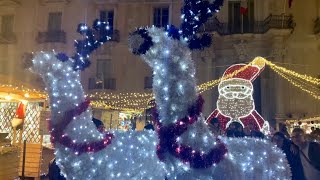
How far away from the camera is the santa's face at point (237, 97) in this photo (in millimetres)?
11688

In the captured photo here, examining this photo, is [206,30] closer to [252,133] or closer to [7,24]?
[252,133]

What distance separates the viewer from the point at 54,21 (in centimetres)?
2236

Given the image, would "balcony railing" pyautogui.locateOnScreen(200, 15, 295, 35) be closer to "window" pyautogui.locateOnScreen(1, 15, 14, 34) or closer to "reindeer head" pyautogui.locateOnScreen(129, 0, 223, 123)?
"window" pyautogui.locateOnScreen(1, 15, 14, 34)

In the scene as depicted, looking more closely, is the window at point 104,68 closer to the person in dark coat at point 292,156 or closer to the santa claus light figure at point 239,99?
the santa claus light figure at point 239,99

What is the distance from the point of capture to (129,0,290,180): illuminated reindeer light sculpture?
4051mm

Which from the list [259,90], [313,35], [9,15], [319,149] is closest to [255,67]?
[319,149]

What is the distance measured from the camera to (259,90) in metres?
19.8

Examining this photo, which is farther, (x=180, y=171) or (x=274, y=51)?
(x=274, y=51)

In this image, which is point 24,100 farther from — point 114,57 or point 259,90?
point 259,90

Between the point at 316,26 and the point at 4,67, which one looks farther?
the point at 4,67

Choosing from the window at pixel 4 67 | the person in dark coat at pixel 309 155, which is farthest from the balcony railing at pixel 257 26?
the person in dark coat at pixel 309 155

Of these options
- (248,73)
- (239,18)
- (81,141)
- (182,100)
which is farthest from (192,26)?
(239,18)

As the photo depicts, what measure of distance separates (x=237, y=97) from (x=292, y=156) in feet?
19.0

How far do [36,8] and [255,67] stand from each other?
1493 cm
